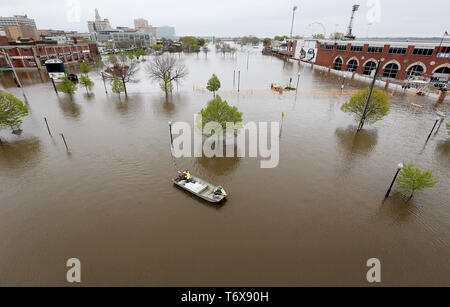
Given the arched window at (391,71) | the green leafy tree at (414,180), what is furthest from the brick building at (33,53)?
the arched window at (391,71)

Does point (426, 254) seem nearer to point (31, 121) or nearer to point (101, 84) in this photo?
point (31, 121)

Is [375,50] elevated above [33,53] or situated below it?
above

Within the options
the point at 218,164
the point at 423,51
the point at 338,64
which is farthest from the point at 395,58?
the point at 218,164

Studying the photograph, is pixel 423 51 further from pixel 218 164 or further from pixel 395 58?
pixel 218 164

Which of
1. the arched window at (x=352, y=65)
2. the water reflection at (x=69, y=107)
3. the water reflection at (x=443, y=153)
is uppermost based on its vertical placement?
the arched window at (x=352, y=65)

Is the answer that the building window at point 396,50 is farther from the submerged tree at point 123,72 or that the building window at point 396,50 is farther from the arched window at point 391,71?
the submerged tree at point 123,72

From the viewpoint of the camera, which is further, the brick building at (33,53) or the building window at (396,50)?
the brick building at (33,53)

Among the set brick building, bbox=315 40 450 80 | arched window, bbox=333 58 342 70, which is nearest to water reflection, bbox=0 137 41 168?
brick building, bbox=315 40 450 80
